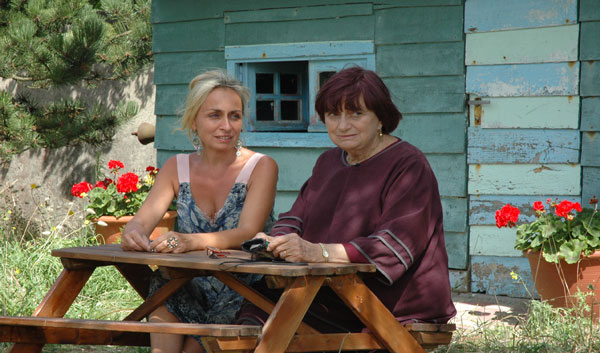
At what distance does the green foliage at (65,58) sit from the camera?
23.3ft

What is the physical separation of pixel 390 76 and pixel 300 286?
3.26 metres

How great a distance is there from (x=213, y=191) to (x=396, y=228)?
1050 mm

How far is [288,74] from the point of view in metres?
6.07

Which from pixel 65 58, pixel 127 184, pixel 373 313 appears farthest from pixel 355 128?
pixel 65 58

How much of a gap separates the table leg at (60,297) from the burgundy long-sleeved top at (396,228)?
40.2 inches

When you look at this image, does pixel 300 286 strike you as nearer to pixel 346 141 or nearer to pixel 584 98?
pixel 346 141

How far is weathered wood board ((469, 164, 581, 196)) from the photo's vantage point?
496 cm

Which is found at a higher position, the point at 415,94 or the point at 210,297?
the point at 415,94

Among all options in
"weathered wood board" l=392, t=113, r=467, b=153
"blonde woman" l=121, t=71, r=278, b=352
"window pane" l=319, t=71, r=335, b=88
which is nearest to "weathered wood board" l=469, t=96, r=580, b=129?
"weathered wood board" l=392, t=113, r=467, b=153

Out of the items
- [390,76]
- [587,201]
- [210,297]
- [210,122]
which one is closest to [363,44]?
[390,76]

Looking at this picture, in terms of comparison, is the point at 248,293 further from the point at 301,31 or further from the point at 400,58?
the point at 301,31

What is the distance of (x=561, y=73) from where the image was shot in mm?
4910

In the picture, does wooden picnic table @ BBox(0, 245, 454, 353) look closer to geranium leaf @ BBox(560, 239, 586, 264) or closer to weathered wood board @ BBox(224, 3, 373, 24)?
geranium leaf @ BBox(560, 239, 586, 264)

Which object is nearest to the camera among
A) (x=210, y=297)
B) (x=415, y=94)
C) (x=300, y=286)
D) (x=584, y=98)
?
(x=300, y=286)
